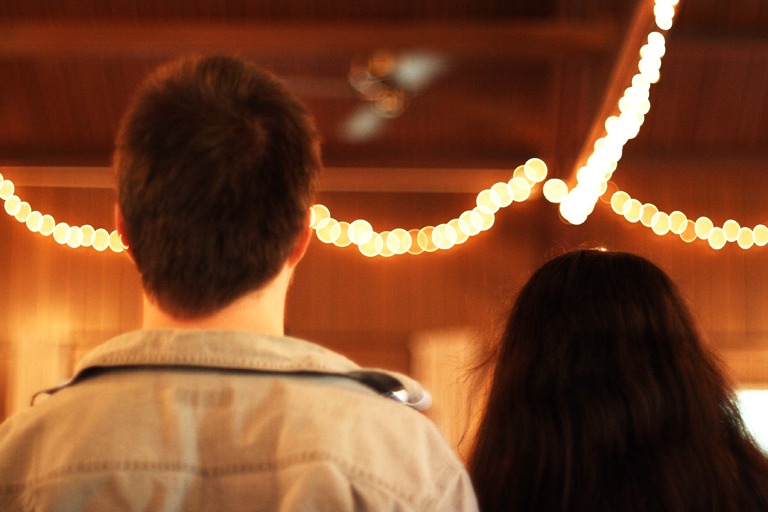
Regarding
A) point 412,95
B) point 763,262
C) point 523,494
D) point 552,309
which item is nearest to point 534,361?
point 552,309

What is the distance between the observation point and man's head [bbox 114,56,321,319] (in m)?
1.00

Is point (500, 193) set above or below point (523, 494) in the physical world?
above

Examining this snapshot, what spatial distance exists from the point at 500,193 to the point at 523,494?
6.48m

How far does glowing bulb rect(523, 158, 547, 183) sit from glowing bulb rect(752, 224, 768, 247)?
5.86 feet

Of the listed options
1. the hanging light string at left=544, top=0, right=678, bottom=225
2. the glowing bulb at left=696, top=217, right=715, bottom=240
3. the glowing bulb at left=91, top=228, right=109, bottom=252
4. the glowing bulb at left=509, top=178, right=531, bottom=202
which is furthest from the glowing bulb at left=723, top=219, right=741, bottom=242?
the glowing bulb at left=91, top=228, right=109, bottom=252

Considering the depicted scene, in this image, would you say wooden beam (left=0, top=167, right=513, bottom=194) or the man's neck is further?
wooden beam (left=0, top=167, right=513, bottom=194)

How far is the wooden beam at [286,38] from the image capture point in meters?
6.37

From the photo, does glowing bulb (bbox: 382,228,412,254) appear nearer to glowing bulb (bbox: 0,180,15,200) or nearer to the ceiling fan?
the ceiling fan

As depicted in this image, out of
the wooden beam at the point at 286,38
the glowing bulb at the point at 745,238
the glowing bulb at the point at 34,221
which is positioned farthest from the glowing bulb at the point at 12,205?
the glowing bulb at the point at 745,238

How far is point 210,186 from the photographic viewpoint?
998 mm

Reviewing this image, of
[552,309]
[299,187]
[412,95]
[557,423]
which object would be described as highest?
[412,95]

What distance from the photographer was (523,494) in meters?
1.53

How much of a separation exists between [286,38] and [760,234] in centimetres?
421

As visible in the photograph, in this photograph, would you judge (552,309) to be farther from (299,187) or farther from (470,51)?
(470,51)
